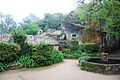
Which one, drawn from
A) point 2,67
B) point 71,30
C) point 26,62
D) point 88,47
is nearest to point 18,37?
point 26,62

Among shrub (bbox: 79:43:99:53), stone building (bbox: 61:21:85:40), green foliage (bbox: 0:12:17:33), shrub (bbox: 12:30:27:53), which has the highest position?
green foliage (bbox: 0:12:17:33)

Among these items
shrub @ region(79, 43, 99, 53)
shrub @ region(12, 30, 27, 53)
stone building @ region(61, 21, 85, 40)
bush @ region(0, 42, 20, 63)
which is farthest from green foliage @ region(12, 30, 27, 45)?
stone building @ region(61, 21, 85, 40)

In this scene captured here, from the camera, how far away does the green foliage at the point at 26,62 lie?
912cm

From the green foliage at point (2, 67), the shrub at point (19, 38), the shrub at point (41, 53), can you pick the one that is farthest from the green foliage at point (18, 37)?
the green foliage at point (2, 67)

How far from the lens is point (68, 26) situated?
20.4 metres

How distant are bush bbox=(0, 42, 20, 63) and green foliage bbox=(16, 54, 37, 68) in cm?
49

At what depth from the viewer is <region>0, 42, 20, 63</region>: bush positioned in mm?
8472

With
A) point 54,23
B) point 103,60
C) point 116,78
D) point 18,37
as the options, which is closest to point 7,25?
point 54,23

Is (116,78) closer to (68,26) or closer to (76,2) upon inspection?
(76,2)

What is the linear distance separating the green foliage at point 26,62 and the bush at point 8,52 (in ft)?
1.62

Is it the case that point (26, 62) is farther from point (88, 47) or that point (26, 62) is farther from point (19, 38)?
point (88, 47)

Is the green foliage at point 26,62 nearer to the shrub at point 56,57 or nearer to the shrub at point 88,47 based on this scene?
the shrub at point 56,57

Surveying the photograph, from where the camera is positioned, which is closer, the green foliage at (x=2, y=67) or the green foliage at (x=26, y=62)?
the green foliage at (x=2, y=67)

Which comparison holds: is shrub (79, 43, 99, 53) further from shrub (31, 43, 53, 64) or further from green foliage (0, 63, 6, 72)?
green foliage (0, 63, 6, 72)
